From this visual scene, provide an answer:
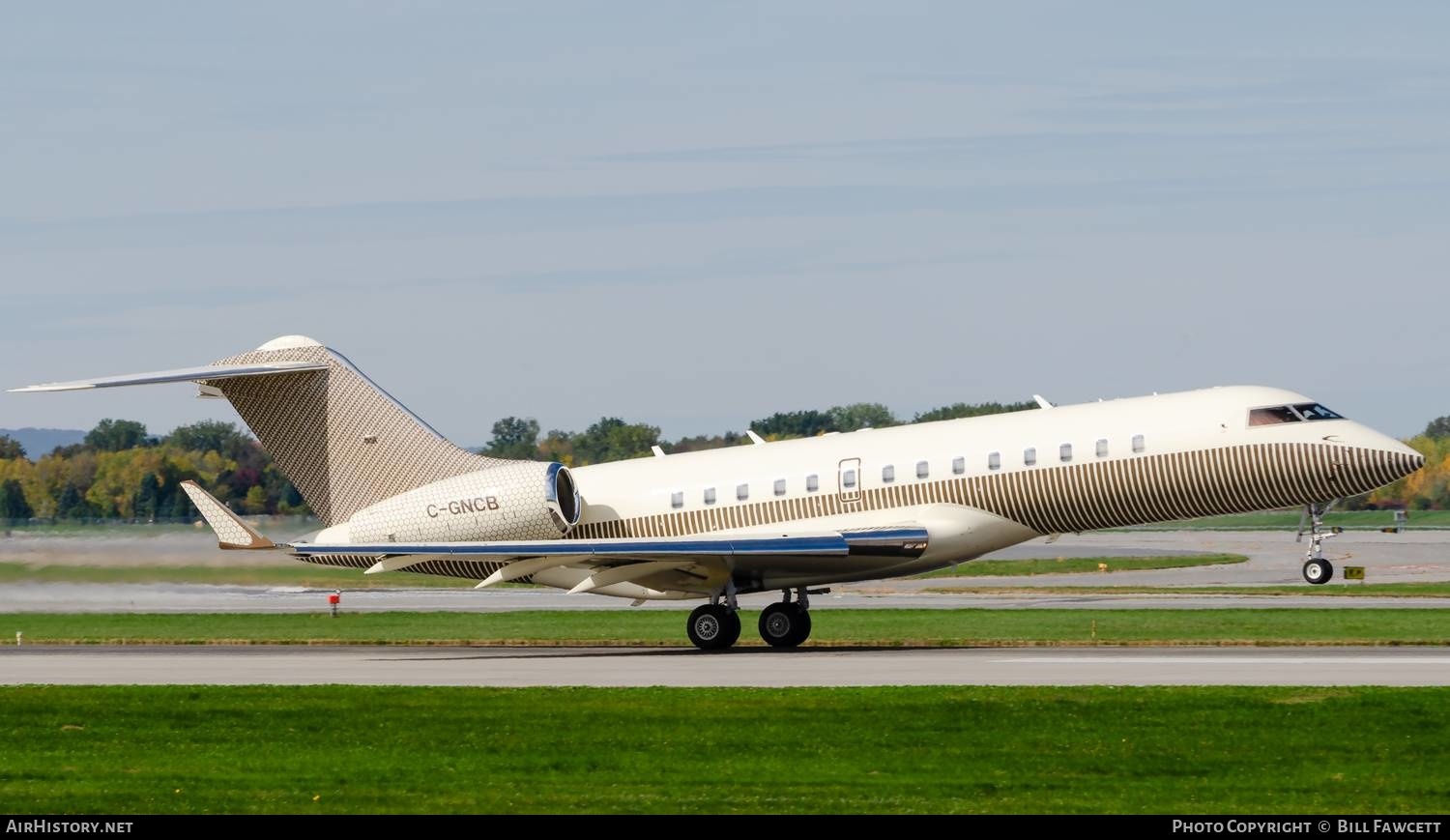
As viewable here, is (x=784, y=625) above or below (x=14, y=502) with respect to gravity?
below

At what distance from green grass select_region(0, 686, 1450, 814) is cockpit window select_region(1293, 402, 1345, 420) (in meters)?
11.3

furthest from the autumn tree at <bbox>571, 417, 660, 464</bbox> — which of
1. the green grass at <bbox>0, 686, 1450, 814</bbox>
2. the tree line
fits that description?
the green grass at <bbox>0, 686, 1450, 814</bbox>

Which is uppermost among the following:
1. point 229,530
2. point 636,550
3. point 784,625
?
point 229,530

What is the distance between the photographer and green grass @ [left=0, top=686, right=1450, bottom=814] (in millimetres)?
16562

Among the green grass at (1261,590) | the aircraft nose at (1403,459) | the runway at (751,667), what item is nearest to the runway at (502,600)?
the green grass at (1261,590)

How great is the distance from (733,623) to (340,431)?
29.2ft

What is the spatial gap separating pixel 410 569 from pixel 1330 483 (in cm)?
1659

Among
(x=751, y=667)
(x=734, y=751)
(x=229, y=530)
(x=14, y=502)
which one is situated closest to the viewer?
(x=734, y=751)

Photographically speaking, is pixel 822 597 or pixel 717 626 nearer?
pixel 717 626

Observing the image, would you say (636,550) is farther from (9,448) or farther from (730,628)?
(9,448)

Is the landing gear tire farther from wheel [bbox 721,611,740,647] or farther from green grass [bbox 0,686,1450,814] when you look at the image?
green grass [bbox 0,686,1450,814]

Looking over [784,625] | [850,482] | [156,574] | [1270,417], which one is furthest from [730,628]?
[156,574]

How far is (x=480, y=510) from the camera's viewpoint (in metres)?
36.7

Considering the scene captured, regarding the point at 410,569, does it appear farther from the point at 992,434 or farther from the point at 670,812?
the point at 670,812
